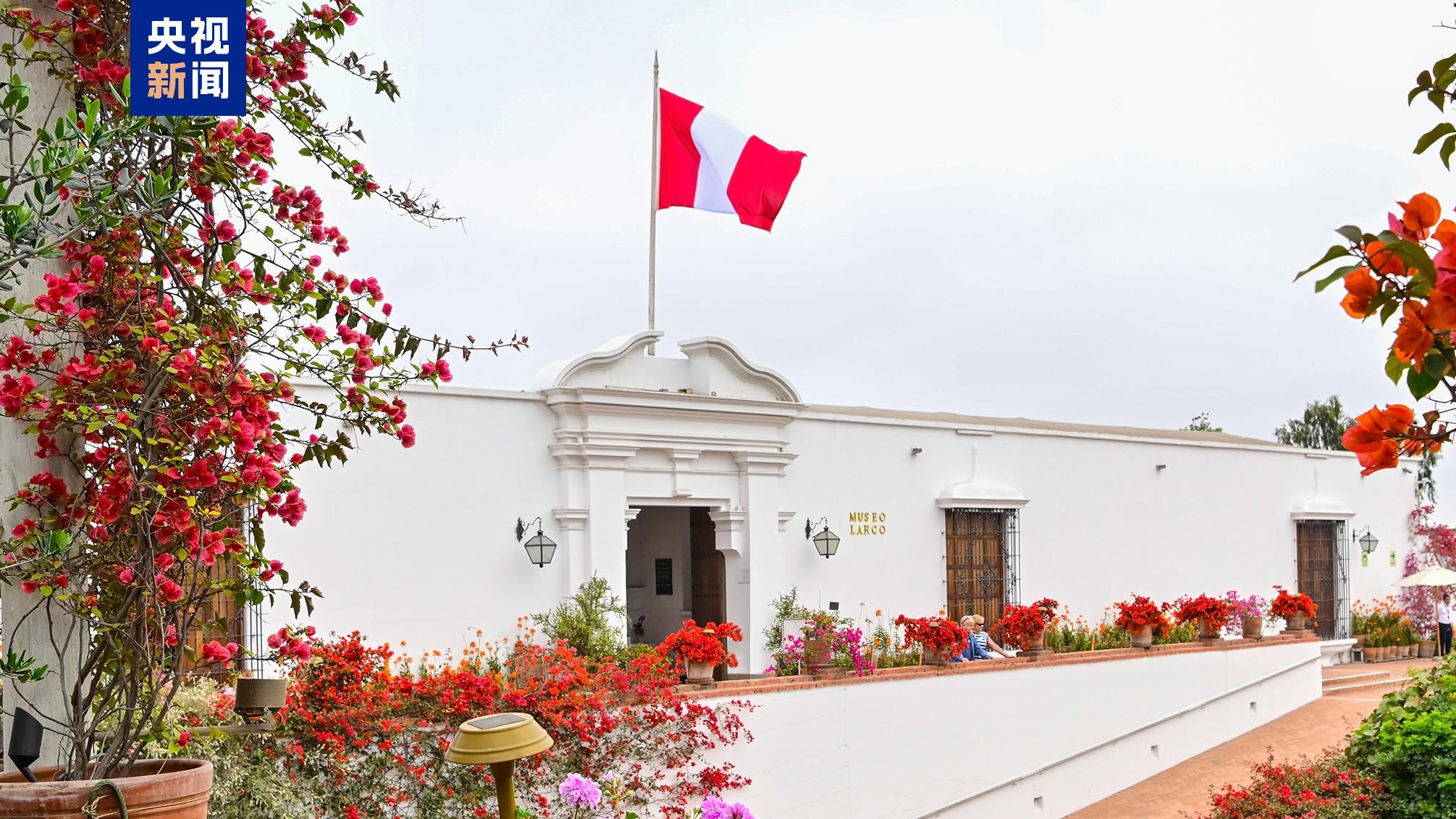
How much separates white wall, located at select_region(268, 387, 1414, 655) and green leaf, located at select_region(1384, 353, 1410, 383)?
9819 millimetres

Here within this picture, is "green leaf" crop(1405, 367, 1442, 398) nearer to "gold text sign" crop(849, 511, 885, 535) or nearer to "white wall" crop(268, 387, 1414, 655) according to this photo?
"white wall" crop(268, 387, 1414, 655)

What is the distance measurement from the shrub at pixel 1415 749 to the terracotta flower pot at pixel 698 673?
5373mm

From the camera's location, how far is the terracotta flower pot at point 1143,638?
1579cm

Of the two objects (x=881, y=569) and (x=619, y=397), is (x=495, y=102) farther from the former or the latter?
(x=881, y=569)

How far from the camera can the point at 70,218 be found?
3375mm

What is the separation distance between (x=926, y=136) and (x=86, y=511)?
1407 cm

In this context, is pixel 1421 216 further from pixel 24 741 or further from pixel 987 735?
pixel 987 735

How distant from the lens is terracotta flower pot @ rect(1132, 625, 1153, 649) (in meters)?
15.8

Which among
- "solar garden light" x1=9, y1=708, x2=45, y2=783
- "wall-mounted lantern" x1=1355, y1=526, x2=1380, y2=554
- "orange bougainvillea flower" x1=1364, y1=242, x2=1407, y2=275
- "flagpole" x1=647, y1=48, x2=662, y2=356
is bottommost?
"wall-mounted lantern" x1=1355, y1=526, x2=1380, y2=554

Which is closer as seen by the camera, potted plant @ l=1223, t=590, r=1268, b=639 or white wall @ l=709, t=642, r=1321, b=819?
white wall @ l=709, t=642, r=1321, b=819

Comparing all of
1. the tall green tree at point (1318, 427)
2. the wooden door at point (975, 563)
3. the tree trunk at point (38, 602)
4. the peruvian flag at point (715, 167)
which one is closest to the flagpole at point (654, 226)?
the peruvian flag at point (715, 167)

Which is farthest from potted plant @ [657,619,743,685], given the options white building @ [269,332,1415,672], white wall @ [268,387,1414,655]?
white building @ [269,332,1415,672]

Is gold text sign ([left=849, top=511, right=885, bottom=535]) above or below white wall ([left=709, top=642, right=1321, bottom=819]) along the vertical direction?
above

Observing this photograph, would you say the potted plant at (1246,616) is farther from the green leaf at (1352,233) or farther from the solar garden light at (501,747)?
the green leaf at (1352,233)
